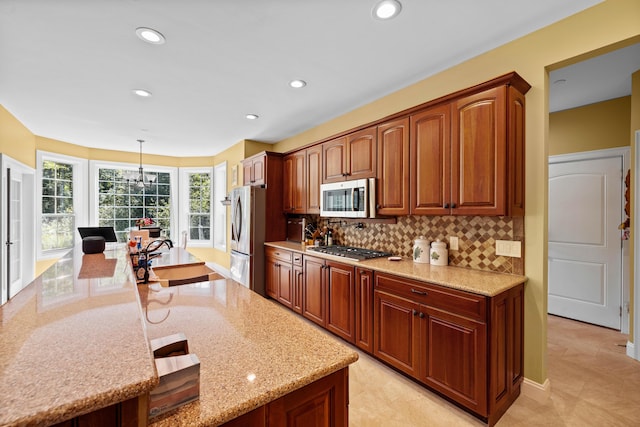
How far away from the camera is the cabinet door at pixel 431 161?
2.30 metres

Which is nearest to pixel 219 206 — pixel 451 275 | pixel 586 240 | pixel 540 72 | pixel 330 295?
pixel 330 295

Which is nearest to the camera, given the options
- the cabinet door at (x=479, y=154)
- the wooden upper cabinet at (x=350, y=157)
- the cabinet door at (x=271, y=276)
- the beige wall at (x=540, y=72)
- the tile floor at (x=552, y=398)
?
the beige wall at (x=540, y=72)

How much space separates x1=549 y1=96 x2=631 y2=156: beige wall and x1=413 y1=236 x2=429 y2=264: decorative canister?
250 centimetres

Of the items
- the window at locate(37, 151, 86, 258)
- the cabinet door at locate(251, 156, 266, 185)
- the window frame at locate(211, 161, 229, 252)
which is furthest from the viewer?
the window frame at locate(211, 161, 229, 252)

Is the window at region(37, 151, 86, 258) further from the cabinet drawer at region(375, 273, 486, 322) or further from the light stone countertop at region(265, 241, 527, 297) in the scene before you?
the cabinet drawer at region(375, 273, 486, 322)

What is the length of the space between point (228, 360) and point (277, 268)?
3.11 metres

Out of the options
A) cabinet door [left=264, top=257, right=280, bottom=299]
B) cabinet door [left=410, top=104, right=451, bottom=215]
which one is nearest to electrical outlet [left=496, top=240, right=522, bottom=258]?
cabinet door [left=410, top=104, right=451, bottom=215]

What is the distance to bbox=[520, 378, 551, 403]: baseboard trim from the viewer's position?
2033 millimetres

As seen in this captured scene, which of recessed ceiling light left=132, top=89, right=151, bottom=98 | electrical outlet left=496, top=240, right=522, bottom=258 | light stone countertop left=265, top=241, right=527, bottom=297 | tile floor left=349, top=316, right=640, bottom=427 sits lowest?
tile floor left=349, top=316, right=640, bottom=427

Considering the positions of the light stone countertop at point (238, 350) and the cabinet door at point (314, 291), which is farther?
the cabinet door at point (314, 291)

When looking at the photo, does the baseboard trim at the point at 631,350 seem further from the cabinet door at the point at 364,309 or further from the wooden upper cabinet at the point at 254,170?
the wooden upper cabinet at the point at 254,170

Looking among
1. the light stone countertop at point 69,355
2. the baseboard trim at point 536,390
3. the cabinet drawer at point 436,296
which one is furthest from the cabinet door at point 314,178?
the light stone countertop at point 69,355

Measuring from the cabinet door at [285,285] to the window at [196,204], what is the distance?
3.30m

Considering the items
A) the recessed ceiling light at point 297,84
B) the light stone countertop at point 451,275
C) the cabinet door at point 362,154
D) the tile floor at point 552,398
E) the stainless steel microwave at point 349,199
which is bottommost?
the tile floor at point 552,398
